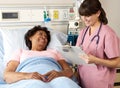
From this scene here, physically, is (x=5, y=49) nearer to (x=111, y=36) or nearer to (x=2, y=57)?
(x=2, y=57)

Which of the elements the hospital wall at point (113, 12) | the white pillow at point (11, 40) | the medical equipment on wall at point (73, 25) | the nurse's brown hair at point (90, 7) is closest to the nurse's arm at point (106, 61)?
the nurse's brown hair at point (90, 7)

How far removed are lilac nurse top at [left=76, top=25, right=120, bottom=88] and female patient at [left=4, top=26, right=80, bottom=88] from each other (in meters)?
→ 0.21

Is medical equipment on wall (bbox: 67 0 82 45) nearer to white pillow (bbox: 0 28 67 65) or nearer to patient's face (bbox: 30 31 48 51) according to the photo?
white pillow (bbox: 0 28 67 65)

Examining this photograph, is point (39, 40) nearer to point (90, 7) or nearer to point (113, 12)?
point (90, 7)

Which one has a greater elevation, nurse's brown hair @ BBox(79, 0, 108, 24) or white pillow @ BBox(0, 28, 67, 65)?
nurse's brown hair @ BBox(79, 0, 108, 24)

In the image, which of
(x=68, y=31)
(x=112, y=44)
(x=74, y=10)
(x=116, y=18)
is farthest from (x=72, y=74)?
(x=116, y=18)

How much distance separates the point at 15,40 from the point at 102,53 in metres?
1.09

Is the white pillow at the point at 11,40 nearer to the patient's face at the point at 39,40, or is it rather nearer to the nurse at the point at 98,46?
the patient's face at the point at 39,40

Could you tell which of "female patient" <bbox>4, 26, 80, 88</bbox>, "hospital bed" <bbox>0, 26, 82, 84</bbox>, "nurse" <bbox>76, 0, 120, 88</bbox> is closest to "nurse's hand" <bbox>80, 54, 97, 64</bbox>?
"nurse" <bbox>76, 0, 120, 88</bbox>

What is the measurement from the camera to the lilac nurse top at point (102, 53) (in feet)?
6.49

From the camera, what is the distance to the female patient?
207 centimetres

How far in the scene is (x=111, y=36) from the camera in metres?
1.97

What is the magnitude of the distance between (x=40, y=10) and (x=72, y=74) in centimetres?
105

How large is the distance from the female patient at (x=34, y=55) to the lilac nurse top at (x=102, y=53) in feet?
0.70
